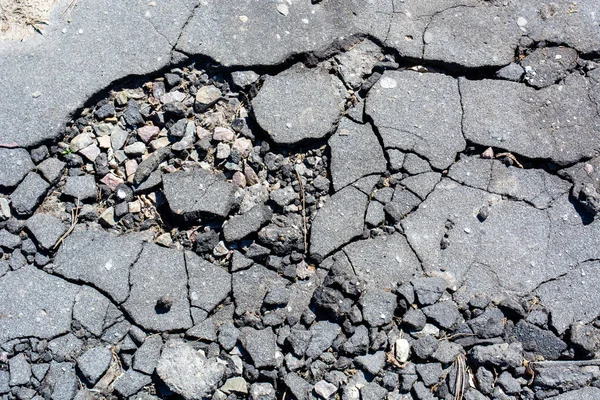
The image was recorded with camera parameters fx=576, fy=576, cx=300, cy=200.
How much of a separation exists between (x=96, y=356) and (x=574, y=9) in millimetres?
3311

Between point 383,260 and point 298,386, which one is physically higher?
point 383,260

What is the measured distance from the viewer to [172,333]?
2631mm

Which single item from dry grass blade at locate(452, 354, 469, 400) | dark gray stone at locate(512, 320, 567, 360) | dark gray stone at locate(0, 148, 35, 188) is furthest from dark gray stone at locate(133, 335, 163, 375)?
dark gray stone at locate(512, 320, 567, 360)

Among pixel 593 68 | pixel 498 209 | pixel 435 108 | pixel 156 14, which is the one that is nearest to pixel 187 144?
pixel 156 14

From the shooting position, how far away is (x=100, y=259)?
A: 2701mm

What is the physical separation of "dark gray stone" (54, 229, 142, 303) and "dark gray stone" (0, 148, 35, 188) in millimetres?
391

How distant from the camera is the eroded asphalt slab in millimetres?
2615

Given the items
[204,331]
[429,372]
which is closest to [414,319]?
[429,372]

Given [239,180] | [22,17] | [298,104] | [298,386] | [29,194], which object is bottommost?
[298,386]

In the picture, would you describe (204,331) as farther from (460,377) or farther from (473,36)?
(473,36)

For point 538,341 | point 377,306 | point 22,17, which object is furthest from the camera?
point 22,17

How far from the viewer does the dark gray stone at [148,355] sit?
254 cm

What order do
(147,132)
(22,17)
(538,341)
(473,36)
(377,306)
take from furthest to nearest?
(473,36) < (22,17) < (147,132) < (538,341) < (377,306)

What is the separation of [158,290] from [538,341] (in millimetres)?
1852
